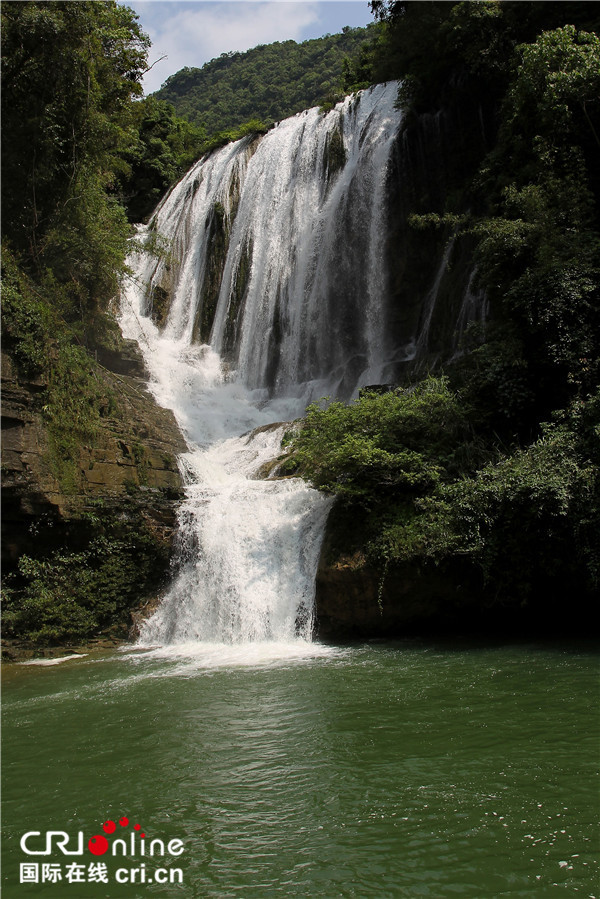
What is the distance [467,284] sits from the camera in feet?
54.1

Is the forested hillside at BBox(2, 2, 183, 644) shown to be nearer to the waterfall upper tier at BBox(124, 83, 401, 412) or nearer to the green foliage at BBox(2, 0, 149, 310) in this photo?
the green foliage at BBox(2, 0, 149, 310)

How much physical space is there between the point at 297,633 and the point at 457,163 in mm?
15229

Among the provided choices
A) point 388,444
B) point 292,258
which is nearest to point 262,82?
point 292,258

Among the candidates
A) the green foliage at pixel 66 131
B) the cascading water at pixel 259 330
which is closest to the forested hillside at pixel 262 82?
the cascading water at pixel 259 330

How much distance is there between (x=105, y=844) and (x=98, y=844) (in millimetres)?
46

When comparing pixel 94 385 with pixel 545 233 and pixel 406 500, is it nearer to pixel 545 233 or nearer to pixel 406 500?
pixel 406 500

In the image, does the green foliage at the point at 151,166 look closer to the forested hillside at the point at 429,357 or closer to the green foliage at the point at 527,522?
the forested hillside at the point at 429,357

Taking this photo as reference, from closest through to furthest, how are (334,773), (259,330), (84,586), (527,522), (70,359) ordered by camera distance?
(334,773)
(527,522)
(84,586)
(70,359)
(259,330)

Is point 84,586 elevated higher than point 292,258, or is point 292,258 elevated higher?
point 292,258

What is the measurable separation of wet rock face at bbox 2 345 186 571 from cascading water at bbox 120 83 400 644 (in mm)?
818

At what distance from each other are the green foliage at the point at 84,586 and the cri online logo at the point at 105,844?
823cm

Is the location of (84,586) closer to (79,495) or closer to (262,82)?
(79,495)

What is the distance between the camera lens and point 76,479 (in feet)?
42.7

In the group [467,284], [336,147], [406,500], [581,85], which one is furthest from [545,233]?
[336,147]
